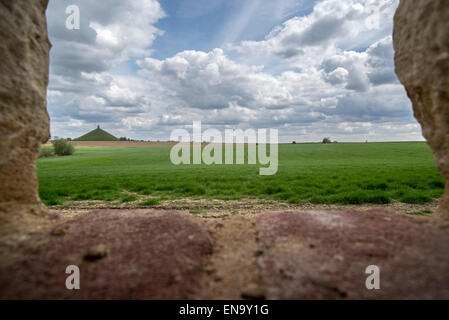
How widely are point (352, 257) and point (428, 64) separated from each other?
13.9 ft

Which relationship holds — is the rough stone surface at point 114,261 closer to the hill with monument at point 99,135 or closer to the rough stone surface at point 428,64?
the rough stone surface at point 428,64

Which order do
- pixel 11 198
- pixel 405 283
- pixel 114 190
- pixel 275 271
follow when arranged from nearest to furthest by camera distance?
pixel 405 283 < pixel 275 271 < pixel 11 198 < pixel 114 190

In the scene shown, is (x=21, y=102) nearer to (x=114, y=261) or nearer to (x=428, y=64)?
(x=114, y=261)

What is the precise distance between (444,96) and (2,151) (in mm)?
8913

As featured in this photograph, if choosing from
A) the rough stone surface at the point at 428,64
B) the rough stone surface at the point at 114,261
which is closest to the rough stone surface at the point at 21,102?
the rough stone surface at the point at 114,261

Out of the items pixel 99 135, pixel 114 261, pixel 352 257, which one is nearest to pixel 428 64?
pixel 352 257

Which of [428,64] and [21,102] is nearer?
[428,64]

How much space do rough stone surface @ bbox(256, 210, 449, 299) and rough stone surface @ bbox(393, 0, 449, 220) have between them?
1.59 m

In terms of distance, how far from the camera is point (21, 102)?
4805 mm

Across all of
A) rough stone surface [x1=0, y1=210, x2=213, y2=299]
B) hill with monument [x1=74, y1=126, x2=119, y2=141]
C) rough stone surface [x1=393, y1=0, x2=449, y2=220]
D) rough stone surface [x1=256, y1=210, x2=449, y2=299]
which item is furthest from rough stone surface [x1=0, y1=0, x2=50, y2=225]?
hill with monument [x1=74, y1=126, x2=119, y2=141]

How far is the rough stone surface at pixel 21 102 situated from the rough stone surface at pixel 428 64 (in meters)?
8.45

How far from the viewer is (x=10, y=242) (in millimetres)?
3844
